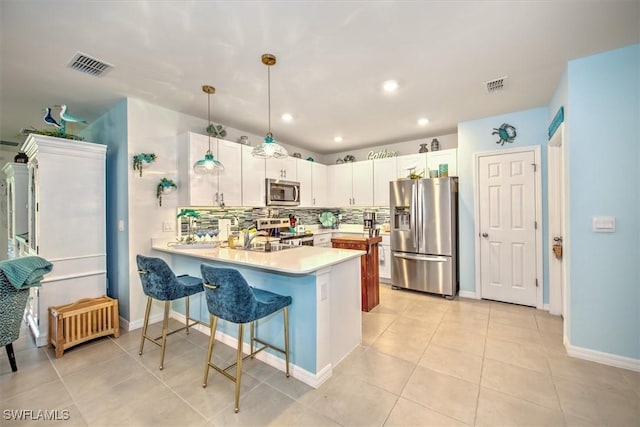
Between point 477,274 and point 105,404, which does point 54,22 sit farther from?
point 477,274

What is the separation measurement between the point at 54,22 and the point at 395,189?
401cm

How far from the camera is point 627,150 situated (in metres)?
2.13

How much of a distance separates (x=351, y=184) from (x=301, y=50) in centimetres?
332

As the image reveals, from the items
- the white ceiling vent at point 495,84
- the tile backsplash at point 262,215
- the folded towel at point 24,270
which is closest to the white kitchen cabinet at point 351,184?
the tile backsplash at point 262,215

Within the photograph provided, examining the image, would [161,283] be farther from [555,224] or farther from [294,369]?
[555,224]

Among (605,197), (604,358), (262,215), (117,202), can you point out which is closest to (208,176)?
(117,202)

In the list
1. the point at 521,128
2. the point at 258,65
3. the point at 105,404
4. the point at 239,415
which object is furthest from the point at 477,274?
the point at 105,404

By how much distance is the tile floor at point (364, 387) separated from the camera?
1682 millimetres

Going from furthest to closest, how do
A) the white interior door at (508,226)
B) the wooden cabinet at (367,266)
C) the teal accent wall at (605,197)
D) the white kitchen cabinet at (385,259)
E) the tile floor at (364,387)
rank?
the white kitchen cabinet at (385,259) < the white interior door at (508,226) < the wooden cabinet at (367,266) < the teal accent wall at (605,197) < the tile floor at (364,387)

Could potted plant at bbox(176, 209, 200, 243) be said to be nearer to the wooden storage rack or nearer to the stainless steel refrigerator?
the wooden storage rack

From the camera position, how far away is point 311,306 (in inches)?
79.6

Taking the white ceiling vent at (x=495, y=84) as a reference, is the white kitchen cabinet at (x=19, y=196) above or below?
below

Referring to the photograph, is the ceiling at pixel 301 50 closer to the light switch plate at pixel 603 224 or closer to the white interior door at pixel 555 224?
the white interior door at pixel 555 224

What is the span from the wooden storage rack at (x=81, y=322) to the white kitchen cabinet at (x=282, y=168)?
2.52 metres
